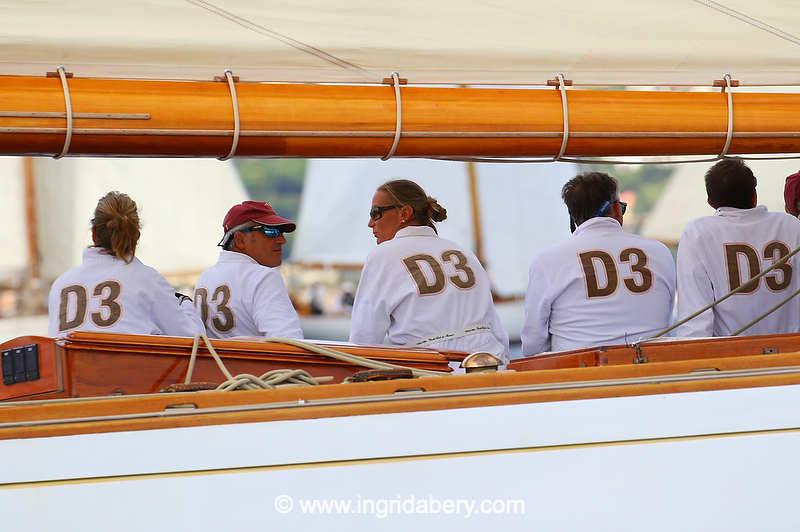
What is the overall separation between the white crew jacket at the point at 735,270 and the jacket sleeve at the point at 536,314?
0.40 metres

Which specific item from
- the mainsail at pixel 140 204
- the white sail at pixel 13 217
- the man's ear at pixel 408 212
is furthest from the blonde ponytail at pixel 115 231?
the white sail at pixel 13 217

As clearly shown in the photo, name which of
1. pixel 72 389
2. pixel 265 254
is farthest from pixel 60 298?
pixel 72 389

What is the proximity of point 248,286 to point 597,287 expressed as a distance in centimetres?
106

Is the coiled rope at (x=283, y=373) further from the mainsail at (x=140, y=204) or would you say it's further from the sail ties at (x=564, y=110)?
the mainsail at (x=140, y=204)

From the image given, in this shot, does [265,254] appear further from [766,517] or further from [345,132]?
[766,517]

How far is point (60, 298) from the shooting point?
12.0ft

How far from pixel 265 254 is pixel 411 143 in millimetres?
1335

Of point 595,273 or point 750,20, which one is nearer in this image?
point 750,20

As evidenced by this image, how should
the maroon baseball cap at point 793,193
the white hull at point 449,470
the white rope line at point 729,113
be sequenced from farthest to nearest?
1. the maroon baseball cap at point 793,193
2. the white rope line at point 729,113
3. the white hull at point 449,470

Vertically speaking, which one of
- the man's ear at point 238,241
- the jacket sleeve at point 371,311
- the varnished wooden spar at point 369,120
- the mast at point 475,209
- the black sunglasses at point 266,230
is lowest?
the jacket sleeve at point 371,311

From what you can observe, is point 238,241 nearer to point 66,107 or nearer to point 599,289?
point 599,289

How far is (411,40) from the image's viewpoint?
2.87m

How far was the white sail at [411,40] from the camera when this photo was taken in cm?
272

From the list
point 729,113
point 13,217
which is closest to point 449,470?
point 729,113
